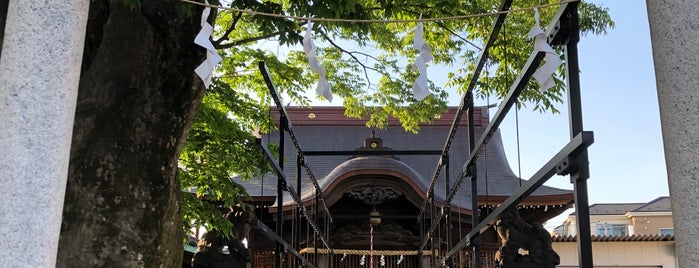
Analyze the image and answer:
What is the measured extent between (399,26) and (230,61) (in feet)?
7.67

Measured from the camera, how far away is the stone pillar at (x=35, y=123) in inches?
93.9

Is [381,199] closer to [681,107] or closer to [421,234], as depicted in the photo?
[421,234]

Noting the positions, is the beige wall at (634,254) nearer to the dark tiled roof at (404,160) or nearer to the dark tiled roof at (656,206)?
the dark tiled roof at (404,160)

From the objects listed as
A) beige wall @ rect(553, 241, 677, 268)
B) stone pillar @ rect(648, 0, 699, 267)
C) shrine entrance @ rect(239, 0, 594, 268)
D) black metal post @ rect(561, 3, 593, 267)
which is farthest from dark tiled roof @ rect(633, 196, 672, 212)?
stone pillar @ rect(648, 0, 699, 267)

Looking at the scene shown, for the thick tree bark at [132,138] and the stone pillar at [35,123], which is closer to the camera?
the stone pillar at [35,123]

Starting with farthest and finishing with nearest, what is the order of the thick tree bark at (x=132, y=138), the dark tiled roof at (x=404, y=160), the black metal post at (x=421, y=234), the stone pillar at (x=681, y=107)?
the black metal post at (x=421, y=234)
the dark tiled roof at (x=404, y=160)
the thick tree bark at (x=132, y=138)
the stone pillar at (x=681, y=107)

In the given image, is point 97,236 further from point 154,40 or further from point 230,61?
point 230,61

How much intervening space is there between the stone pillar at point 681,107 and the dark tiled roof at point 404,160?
8894 mm

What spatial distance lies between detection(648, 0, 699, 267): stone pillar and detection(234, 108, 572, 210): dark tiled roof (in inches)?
350

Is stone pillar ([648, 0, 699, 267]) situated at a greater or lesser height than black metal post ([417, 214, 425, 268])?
lesser

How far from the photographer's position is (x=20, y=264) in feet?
7.70

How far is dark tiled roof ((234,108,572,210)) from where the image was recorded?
37.7 ft

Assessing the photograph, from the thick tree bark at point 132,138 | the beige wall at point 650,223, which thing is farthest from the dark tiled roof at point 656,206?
the thick tree bark at point 132,138

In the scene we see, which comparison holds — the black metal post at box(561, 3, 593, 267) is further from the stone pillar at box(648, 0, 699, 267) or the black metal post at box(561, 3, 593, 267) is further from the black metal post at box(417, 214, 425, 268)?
the black metal post at box(417, 214, 425, 268)
